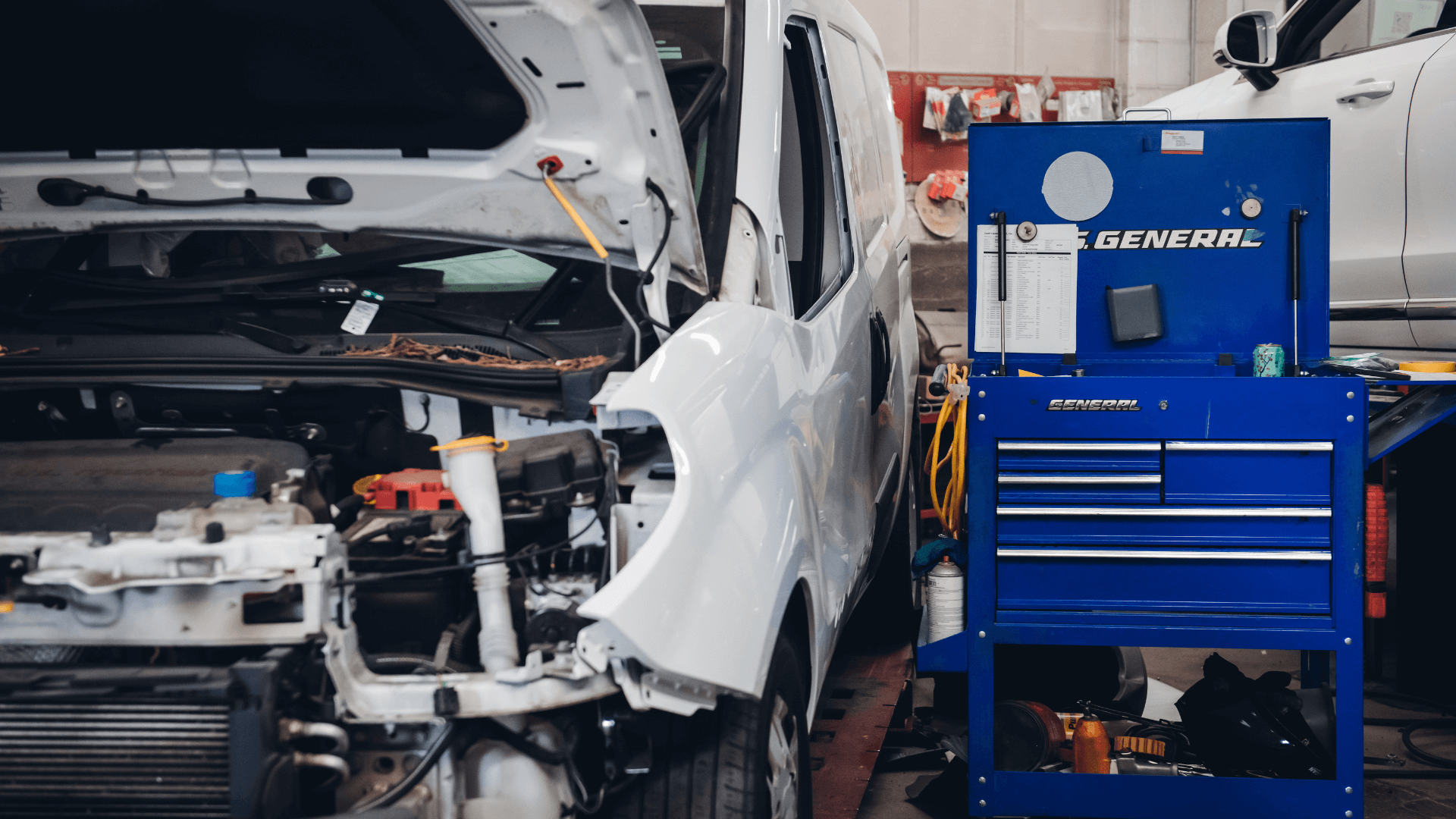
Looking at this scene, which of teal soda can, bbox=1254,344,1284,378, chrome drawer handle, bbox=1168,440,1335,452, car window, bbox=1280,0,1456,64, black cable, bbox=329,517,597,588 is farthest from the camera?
car window, bbox=1280,0,1456,64

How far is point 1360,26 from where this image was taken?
386 centimetres

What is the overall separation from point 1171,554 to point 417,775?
5.74 feet

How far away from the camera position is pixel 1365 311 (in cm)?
356

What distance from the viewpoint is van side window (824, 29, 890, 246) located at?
2.87m

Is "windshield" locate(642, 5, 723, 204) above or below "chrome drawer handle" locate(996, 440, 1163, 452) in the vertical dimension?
above

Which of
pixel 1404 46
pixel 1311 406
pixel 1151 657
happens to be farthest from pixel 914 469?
pixel 1404 46

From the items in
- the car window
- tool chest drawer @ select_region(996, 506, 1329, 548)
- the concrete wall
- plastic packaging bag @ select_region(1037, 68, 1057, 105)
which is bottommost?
tool chest drawer @ select_region(996, 506, 1329, 548)

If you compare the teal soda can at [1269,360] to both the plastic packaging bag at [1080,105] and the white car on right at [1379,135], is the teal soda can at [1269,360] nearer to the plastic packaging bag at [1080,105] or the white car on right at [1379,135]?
the white car on right at [1379,135]

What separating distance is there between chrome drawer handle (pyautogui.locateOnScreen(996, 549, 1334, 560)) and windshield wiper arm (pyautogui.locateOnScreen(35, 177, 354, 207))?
5.43ft

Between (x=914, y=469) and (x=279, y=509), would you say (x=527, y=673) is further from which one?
(x=914, y=469)

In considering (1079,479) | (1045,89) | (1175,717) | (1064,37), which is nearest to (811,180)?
(1079,479)

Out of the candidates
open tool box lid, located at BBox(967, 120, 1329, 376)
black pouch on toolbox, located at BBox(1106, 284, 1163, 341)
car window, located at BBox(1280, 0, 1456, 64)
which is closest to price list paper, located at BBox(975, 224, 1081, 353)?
open tool box lid, located at BBox(967, 120, 1329, 376)

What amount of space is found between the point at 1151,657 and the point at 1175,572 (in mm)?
1766

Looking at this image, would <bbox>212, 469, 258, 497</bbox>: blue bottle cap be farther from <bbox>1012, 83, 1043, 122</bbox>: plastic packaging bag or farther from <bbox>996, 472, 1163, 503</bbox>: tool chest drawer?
<bbox>1012, 83, 1043, 122</bbox>: plastic packaging bag
